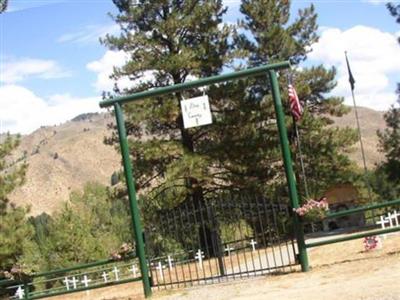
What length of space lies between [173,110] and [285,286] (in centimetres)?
1571

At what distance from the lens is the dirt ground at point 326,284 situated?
291 inches

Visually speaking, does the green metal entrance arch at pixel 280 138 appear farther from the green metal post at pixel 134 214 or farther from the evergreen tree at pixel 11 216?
the evergreen tree at pixel 11 216

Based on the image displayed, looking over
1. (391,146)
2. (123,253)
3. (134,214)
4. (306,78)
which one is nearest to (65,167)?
(391,146)

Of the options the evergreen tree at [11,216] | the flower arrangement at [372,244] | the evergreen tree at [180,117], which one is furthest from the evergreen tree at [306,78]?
the flower arrangement at [372,244]

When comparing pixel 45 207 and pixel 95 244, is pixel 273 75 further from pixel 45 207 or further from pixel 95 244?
pixel 45 207

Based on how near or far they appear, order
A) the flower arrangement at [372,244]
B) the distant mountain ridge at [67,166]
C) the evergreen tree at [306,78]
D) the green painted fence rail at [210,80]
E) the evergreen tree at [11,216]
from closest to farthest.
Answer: the green painted fence rail at [210,80] < the flower arrangement at [372,244] < the evergreen tree at [11,216] < the evergreen tree at [306,78] < the distant mountain ridge at [67,166]

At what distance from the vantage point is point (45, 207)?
122500mm

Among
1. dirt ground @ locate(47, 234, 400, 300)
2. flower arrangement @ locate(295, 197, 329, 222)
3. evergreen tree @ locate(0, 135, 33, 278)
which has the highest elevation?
evergreen tree @ locate(0, 135, 33, 278)

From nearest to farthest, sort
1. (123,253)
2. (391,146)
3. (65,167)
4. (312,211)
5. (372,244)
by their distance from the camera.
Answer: (312,211) → (123,253) → (372,244) → (391,146) → (65,167)

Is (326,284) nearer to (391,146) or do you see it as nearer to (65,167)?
(391,146)

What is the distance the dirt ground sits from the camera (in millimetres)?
7382

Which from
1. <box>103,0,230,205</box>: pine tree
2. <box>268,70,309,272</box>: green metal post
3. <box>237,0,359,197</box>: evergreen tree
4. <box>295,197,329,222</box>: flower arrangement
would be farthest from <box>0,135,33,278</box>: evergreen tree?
<box>295,197,329,222</box>: flower arrangement

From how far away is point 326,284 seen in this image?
A: 27.2ft

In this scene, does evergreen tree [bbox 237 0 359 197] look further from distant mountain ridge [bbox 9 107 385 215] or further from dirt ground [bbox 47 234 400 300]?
distant mountain ridge [bbox 9 107 385 215]
